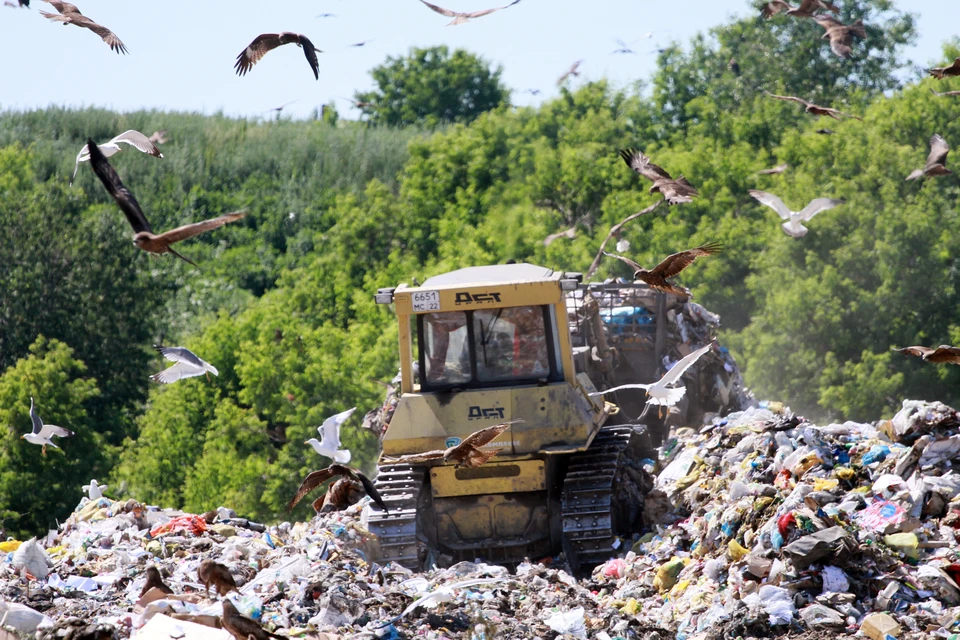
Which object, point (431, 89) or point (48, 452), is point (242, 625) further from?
point (431, 89)

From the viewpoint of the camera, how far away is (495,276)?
1049cm

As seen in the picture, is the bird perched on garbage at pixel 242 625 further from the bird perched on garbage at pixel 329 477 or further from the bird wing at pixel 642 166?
the bird wing at pixel 642 166

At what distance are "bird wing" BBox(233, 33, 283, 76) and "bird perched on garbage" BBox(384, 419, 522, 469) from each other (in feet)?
9.01

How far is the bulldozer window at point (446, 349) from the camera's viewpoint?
10031 mm

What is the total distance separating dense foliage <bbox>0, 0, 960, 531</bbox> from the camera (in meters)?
25.8

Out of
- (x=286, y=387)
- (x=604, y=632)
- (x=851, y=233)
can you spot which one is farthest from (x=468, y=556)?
(x=851, y=233)

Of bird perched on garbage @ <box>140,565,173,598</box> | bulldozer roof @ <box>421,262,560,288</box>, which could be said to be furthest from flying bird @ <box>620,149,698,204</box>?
bird perched on garbage @ <box>140,565,173,598</box>

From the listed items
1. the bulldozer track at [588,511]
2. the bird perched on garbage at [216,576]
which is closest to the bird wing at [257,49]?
the bird perched on garbage at [216,576]

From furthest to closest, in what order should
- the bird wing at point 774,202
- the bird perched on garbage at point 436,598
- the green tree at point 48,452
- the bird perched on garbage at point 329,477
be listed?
1. the green tree at point 48,452
2. the bird wing at point 774,202
3. the bird perched on garbage at point 329,477
4. the bird perched on garbage at point 436,598

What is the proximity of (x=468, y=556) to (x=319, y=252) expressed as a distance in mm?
29900

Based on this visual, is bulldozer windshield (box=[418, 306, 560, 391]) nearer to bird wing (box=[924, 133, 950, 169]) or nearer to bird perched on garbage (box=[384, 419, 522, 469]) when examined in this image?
bird perched on garbage (box=[384, 419, 522, 469])

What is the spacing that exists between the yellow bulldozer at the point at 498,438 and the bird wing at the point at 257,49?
244cm

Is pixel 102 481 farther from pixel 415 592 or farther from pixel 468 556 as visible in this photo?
pixel 415 592

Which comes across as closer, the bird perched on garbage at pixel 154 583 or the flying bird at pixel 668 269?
the bird perched on garbage at pixel 154 583
